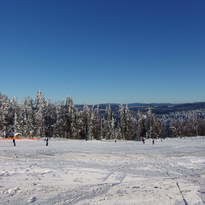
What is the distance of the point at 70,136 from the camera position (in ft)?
242

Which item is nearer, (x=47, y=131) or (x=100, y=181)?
(x=100, y=181)

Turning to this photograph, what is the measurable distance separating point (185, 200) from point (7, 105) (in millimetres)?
66961

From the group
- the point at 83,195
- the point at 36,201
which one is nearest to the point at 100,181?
the point at 83,195

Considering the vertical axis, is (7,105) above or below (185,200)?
above

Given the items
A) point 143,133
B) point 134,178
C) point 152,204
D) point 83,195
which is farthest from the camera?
point 143,133

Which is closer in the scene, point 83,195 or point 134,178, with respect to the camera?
point 83,195

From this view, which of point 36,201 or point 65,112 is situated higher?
point 65,112

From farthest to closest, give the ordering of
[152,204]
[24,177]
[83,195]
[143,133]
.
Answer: [143,133]
[24,177]
[83,195]
[152,204]

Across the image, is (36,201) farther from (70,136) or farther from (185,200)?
(70,136)

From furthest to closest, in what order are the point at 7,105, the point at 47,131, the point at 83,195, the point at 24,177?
the point at 47,131 → the point at 7,105 → the point at 24,177 → the point at 83,195

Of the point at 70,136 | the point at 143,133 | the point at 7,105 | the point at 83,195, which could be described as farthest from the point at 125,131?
the point at 83,195

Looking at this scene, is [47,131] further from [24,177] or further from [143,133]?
[24,177]

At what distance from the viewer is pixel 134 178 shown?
607 inches

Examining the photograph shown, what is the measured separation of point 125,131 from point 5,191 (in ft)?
233
